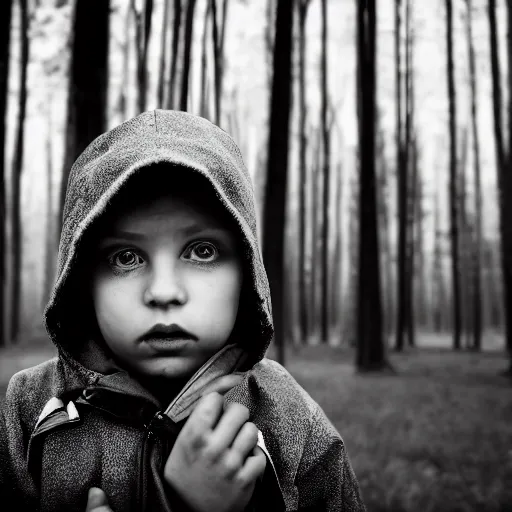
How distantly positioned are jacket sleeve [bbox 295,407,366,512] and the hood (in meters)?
0.21

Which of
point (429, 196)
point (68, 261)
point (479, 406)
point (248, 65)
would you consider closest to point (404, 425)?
point (479, 406)

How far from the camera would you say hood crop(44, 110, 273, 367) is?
865 mm

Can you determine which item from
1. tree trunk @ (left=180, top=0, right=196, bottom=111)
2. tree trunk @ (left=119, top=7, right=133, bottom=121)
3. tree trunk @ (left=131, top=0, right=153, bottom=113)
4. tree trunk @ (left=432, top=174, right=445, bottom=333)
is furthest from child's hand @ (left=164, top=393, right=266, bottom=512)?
tree trunk @ (left=432, top=174, right=445, bottom=333)

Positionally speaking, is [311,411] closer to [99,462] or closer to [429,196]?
[99,462]

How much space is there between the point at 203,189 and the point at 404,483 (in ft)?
5.26

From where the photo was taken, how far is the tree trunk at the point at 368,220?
472cm

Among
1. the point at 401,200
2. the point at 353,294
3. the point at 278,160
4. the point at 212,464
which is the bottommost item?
the point at 212,464

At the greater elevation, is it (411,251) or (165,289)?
(411,251)

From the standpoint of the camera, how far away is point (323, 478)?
0.96m

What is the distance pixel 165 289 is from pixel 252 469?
1.07 feet

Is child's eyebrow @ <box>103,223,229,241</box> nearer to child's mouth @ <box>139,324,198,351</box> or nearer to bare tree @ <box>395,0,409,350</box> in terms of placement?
child's mouth @ <box>139,324,198,351</box>

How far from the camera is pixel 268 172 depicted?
3174 millimetres

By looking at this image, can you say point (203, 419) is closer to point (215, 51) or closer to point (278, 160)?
point (215, 51)

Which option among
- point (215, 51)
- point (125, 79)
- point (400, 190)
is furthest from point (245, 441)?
point (400, 190)
